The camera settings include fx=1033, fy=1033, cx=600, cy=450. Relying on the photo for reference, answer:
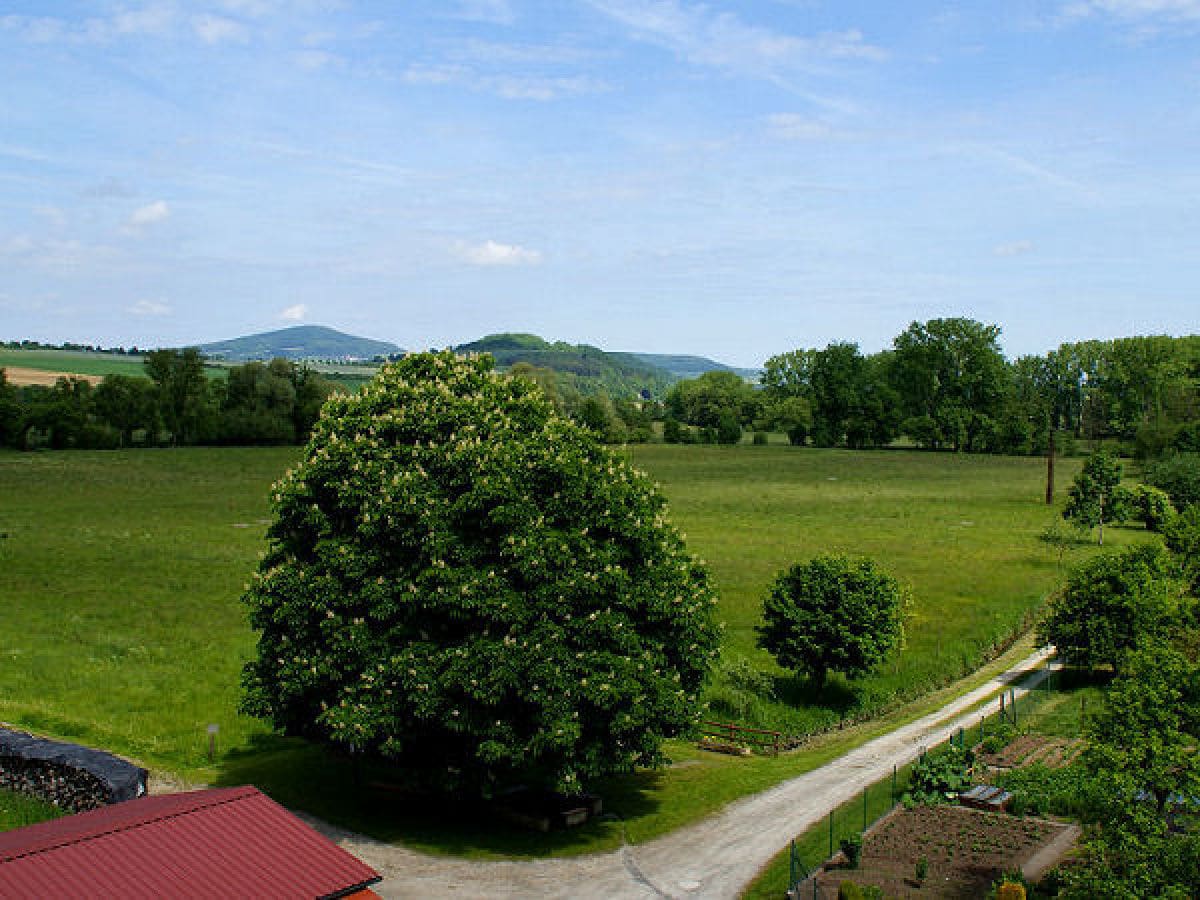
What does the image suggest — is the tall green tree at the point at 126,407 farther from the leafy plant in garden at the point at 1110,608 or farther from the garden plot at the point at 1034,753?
the garden plot at the point at 1034,753

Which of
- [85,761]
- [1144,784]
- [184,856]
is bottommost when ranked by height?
[85,761]

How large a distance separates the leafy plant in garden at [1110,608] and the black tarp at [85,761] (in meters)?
33.1

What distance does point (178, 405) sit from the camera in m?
149

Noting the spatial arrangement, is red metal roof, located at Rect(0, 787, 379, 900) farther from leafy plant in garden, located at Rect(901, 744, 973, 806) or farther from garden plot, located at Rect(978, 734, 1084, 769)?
garden plot, located at Rect(978, 734, 1084, 769)

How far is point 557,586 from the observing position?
25172 mm

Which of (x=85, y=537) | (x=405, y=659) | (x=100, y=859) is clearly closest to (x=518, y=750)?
(x=405, y=659)

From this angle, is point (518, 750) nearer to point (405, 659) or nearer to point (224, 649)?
point (405, 659)

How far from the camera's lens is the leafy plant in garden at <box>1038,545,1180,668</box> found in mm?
38625

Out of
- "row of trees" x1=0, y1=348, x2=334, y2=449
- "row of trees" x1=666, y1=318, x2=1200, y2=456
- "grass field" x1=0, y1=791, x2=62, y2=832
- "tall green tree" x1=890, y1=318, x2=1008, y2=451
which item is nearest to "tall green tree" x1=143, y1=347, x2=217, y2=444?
"row of trees" x1=0, y1=348, x2=334, y2=449

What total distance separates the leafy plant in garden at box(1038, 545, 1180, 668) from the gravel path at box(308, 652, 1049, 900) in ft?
45.2

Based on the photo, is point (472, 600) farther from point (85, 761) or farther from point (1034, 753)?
point (1034, 753)

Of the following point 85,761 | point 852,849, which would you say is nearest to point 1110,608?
point 852,849

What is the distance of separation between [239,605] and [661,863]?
34.2 metres

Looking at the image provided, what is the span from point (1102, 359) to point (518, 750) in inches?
7325
